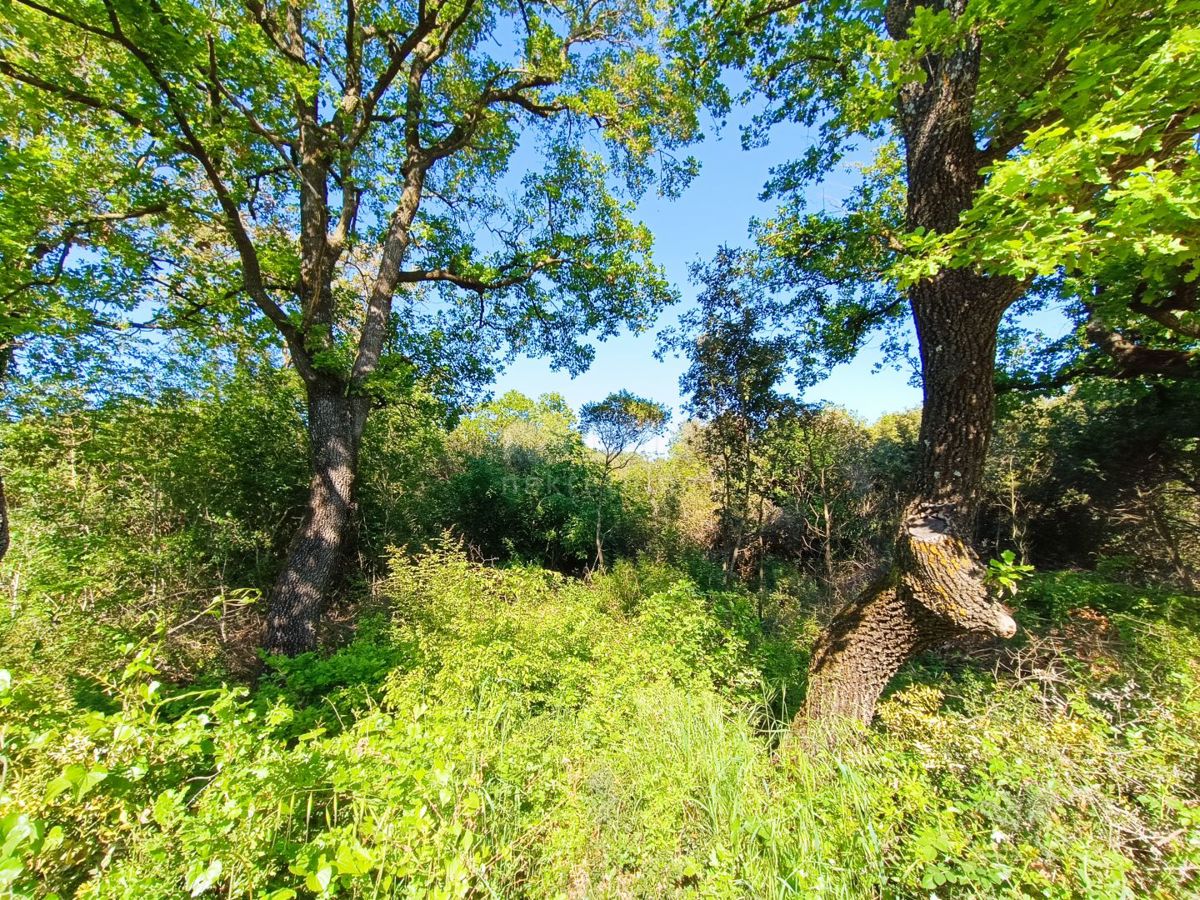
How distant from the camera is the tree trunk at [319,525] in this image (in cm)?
450

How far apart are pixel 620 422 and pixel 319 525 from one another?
6151 mm

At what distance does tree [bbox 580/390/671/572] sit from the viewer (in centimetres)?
922

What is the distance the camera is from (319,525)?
4789 mm

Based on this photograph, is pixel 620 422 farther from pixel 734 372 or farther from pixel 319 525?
pixel 319 525

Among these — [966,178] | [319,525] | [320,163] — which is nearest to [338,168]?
[320,163]

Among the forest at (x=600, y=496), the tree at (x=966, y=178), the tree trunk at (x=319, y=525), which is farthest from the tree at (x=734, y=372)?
the tree trunk at (x=319, y=525)

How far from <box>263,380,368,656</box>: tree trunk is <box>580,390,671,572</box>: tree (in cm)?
522

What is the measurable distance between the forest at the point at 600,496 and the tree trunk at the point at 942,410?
1.1 inches

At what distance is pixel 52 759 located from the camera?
4.98 feet

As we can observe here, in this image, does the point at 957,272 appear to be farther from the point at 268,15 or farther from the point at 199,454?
the point at 199,454

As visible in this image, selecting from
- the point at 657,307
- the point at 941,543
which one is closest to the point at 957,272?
the point at 941,543

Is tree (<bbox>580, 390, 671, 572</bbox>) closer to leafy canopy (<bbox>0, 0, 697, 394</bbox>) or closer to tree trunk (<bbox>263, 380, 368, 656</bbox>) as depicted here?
leafy canopy (<bbox>0, 0, 697, 394</bbox>)

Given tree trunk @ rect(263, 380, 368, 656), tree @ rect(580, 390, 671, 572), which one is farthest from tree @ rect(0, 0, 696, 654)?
tree @ rect(580, 390, 671, 572)

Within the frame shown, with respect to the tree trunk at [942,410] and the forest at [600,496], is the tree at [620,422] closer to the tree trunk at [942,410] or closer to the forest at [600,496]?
the forest at [600,496]
